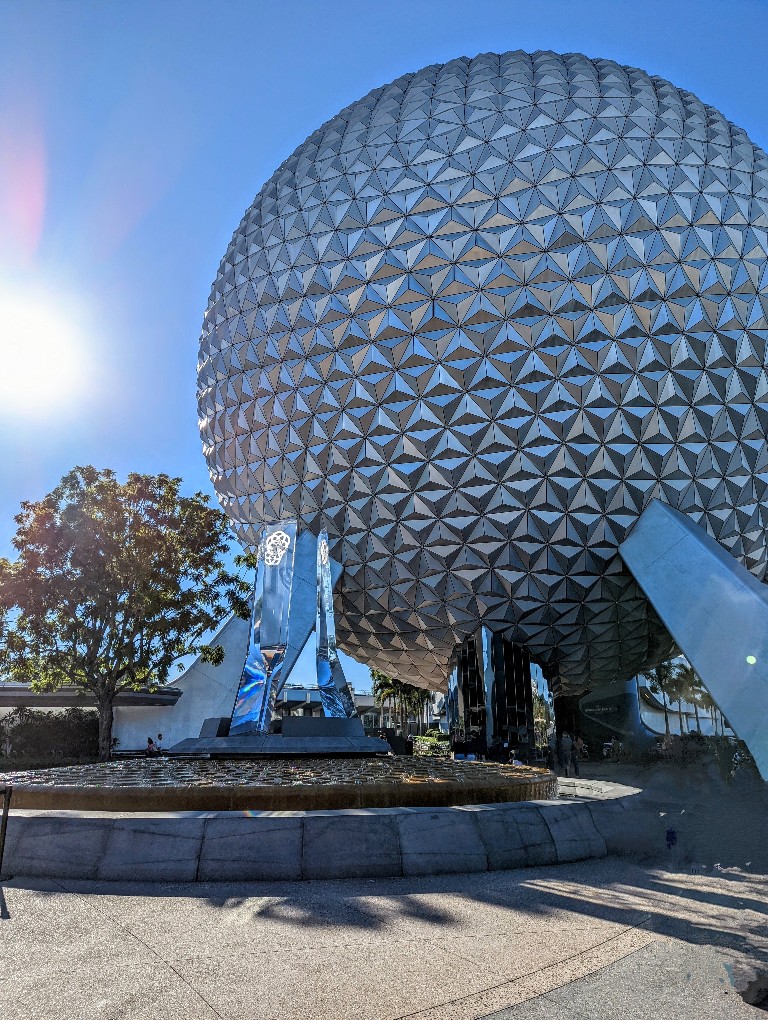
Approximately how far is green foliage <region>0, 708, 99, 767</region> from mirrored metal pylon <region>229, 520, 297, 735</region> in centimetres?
2032

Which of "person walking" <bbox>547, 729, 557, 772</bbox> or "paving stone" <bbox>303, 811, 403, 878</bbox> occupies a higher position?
"paving stone" <bbox>303, 811, 403, 878</bbox>

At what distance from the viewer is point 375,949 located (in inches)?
158

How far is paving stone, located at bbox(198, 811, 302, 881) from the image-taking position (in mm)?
5680

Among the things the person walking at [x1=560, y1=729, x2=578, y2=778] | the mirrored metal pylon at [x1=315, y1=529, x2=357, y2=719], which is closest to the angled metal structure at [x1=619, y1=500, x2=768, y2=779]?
the person walking at [x1=560, y1=729, x2=578, y2=778]

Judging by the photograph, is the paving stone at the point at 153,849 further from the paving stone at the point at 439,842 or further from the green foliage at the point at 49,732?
the green foliage at the point at 49,732

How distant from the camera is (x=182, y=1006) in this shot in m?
3.13

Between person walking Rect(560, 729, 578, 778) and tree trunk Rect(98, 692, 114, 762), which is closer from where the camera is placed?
person walking Rect(560, 729, 578, 778)

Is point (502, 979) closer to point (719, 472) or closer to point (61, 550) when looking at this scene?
point (719, 472)

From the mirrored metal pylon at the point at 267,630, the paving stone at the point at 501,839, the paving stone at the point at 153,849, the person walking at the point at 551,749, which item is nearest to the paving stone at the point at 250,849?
the paving stone at the point at 153,849

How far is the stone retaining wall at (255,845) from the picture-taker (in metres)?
5.71

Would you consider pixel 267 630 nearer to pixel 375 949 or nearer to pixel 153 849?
pixel 153 849

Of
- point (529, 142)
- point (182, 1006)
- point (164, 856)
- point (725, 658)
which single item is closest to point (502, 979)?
point (182, 1006)

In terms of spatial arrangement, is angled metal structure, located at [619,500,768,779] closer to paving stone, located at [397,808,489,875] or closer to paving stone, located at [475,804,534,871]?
paving stone, located at [475,804,534,871]

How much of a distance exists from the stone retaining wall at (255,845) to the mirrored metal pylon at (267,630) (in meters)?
8.81
